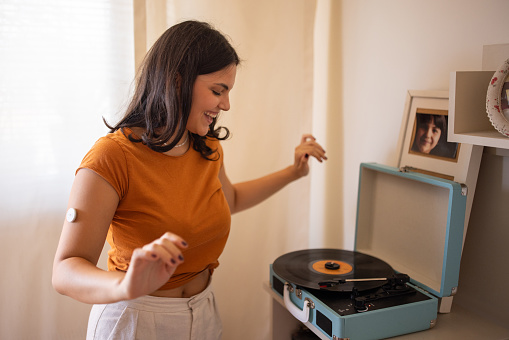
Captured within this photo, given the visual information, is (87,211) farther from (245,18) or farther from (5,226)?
(245,18)

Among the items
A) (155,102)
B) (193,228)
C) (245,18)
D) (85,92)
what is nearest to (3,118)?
(85,92)

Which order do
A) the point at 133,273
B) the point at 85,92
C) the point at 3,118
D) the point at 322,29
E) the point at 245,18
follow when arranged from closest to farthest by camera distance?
the point at 133,273 < the point at 3,118 < the point at 85,92 < the point at 245,18 < the point at 322,29

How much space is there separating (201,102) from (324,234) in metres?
1.05

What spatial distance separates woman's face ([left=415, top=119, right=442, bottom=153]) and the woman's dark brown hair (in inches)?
23.7

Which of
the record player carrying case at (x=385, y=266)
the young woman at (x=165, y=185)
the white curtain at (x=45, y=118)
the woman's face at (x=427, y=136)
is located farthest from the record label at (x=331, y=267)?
the white curtain at (x=45, y=118)

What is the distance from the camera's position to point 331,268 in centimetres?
144

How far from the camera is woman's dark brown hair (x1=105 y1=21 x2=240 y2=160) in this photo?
1.23 metres

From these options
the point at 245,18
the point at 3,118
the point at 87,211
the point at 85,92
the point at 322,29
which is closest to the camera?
the point at 87,211

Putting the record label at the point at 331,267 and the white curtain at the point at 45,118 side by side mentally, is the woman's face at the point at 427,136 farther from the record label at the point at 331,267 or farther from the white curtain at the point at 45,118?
the white curtain at the point at 45,118

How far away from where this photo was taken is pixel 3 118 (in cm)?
159

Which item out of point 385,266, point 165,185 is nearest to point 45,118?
point 165,185

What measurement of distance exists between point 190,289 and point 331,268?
399 millimetres

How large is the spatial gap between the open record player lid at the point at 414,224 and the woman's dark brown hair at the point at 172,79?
0.63m

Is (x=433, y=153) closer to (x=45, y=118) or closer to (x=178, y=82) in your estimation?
(x=178, y=82)
